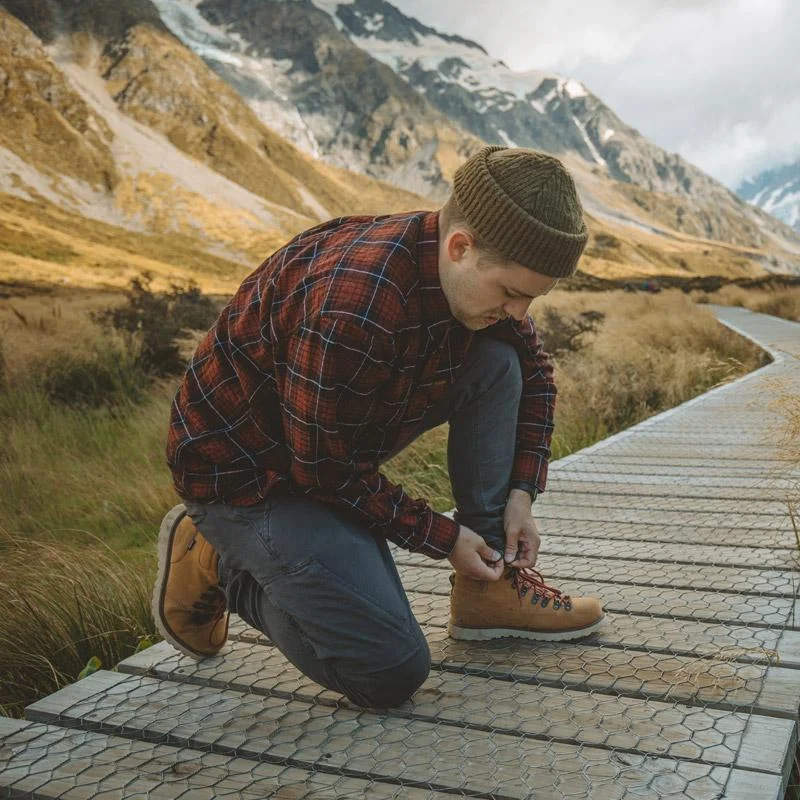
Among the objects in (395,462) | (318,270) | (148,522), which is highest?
(318,270)

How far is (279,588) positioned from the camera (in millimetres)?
1855

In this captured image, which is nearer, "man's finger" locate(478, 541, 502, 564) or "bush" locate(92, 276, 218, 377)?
"man's finger" locate(478, 541, 502, 564)

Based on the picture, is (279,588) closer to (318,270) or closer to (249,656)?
(249,656)

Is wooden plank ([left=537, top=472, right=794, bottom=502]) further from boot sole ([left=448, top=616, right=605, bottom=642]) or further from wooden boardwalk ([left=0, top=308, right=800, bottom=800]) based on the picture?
boot sole ([left=448, top=616, right=605, bottom=642])

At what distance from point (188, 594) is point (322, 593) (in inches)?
16.4

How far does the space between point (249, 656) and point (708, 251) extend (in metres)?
137

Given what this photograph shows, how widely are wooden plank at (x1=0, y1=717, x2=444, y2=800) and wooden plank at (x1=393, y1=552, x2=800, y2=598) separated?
122cm

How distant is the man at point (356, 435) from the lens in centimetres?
169

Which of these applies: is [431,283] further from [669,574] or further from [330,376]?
[669,574]

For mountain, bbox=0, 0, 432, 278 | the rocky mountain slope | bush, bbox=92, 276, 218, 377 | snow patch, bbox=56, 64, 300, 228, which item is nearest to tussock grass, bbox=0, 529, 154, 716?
bush, bbox=92, 276, 218, 377

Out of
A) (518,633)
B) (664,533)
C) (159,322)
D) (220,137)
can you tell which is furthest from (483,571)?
(220,137)

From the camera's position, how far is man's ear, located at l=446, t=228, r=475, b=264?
1717mm

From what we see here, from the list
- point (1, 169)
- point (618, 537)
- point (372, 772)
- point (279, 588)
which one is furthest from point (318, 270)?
point (1, 169)

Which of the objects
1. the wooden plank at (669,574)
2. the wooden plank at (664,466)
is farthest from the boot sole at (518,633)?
the wooden plank at (664,466)
